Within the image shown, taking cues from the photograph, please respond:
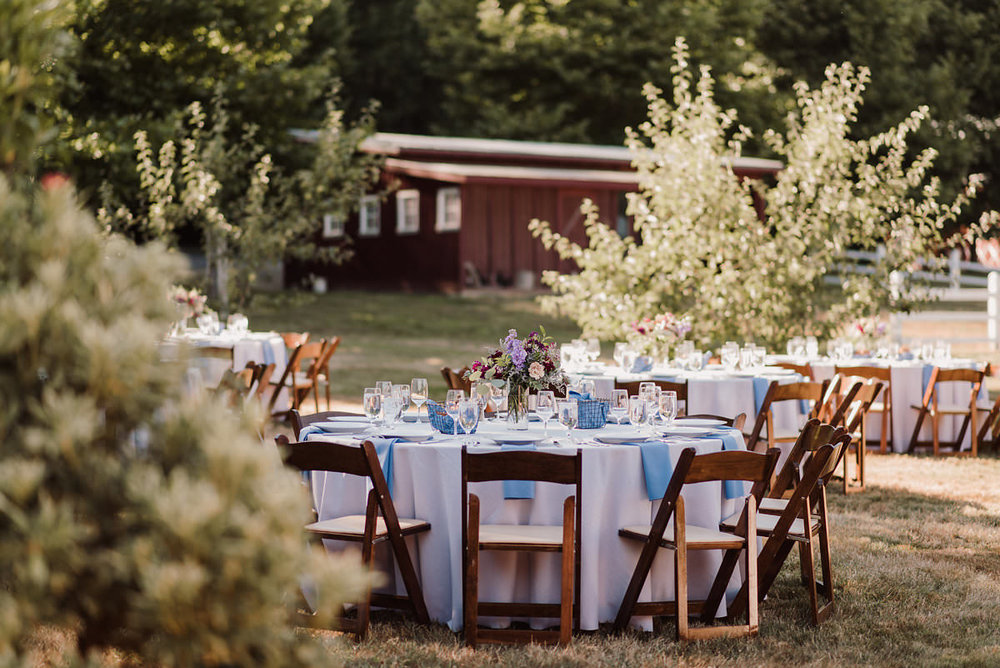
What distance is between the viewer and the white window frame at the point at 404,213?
1128 inches

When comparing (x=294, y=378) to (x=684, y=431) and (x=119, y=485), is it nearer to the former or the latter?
(x=684, y=431)

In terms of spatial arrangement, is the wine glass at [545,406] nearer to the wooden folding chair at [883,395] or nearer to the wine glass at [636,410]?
the wine glass at [636,410]

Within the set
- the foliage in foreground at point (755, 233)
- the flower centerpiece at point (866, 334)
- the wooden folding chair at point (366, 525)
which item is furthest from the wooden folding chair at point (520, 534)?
the flower centerpiece at point (866, 334)

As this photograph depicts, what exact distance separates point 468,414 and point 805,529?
5.68 feet

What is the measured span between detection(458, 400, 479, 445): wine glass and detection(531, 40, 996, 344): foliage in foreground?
6.78m

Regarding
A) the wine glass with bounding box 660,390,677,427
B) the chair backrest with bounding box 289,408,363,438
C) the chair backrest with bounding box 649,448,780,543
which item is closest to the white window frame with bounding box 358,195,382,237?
the chair backrest with bounding box 289,408,363,438

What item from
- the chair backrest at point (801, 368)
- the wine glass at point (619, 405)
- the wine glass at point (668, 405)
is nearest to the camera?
the wine glass at point (668, 405)

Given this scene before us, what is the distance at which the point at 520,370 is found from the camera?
20.4 ft

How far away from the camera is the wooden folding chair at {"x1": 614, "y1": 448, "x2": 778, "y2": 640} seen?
16.8 ft

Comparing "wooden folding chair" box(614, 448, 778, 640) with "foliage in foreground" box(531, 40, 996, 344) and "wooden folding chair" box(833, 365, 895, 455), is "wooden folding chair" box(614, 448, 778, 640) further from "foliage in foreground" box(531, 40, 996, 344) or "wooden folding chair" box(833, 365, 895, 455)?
"foliage in foreground" box(531, 40, 996, 344)

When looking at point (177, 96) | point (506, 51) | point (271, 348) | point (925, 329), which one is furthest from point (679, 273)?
point (506, 51)

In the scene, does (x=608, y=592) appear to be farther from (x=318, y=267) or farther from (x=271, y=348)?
(x=318, y=267)

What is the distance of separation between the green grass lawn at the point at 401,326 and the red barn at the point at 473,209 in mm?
1474

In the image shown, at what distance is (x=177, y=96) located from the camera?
21.8 meters
